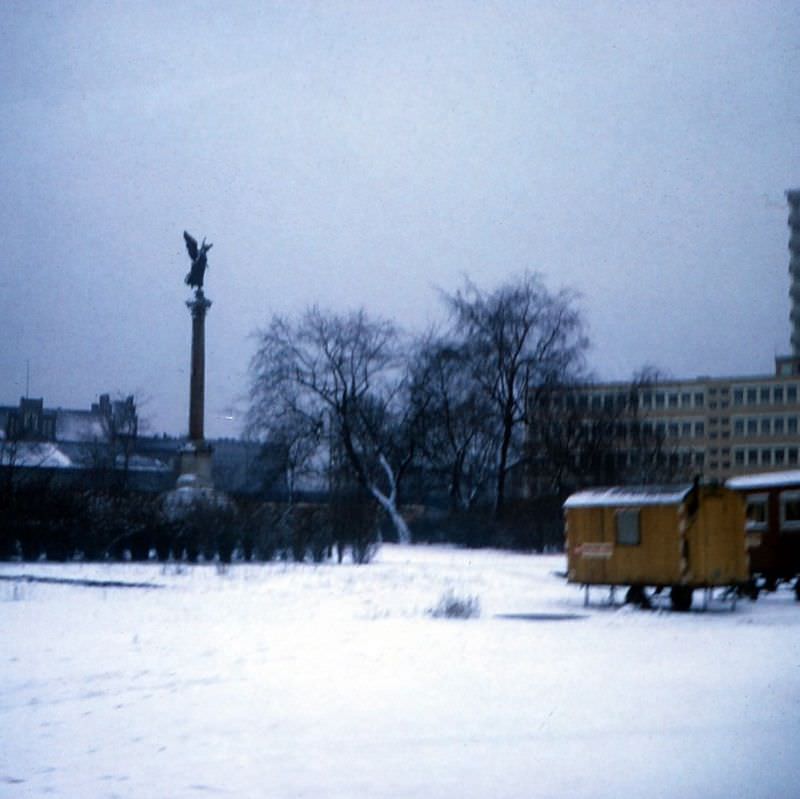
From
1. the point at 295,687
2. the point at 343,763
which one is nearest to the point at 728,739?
the point at 343,763

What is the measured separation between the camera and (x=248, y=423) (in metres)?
53.6

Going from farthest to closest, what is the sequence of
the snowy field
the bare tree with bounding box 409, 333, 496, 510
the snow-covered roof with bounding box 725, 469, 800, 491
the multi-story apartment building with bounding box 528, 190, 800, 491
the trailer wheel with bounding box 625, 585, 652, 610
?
the multi-story apartment building with bounding box 528, 190, 800, 491, the bare tree with bounding box 409, 333, 496, 510, the snow-covered roof with bounding box 725, 469, 800, 491, the trailer wheel with bounding box 625, 585, 652, 610, the snowy field

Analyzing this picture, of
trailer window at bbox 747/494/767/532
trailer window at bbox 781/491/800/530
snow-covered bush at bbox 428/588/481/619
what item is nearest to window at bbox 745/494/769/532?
trailer window at bbox 747/494/767/532

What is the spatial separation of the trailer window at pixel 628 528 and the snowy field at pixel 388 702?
1.77m

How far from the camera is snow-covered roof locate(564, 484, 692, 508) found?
72.3 feet

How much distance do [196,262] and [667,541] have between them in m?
28.6

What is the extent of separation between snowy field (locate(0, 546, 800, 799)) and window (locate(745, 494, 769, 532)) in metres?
6.14

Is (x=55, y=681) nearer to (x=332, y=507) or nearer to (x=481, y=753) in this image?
(x=481, y=753)

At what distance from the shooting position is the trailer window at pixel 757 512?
88.0 ft

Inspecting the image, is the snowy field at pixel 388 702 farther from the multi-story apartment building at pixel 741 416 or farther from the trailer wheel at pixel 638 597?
the multi-story apartment building at pixel 741 416

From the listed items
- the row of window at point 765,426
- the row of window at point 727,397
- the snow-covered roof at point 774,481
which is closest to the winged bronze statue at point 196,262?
the snow-covered roof at point 774,481

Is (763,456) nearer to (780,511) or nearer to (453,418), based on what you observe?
(453,418)

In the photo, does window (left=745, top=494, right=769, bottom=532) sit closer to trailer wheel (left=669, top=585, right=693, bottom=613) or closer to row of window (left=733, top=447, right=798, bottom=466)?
trailer wheel (left=669, top=585, right=693, bottom=613)

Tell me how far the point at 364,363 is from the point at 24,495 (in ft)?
75.7
